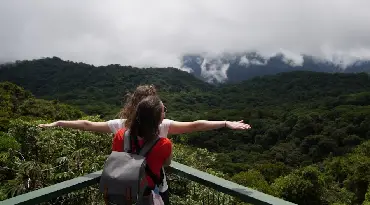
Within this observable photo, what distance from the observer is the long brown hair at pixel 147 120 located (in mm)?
1894

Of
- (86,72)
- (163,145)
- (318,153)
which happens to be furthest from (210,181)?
(86,72)

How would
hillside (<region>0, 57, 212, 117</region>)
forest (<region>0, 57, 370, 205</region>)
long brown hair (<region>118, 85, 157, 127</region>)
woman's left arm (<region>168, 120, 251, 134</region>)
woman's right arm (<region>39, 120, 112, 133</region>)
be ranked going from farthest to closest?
hillside (<region>0, 57, 212, 117</region>) < forest (<region>0, 57, 370, 205</region>) < woman's right arm (<region>39, 120, 112, 133</region>) < woman's left arm (<region>168, 120, 251, 134</region>) < long brown hair (<region>118, 85, 157, 127</region>)

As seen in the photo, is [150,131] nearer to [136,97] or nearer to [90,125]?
[136,97]

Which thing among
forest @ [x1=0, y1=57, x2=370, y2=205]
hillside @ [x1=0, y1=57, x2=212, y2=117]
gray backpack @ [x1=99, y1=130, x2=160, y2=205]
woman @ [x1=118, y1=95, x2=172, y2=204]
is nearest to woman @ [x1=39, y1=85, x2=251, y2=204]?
woman @ [x1=118, y1=95, x2=172, y2=204]

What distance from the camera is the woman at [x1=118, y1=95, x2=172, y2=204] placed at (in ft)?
6.21

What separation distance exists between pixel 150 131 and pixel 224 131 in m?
64.9

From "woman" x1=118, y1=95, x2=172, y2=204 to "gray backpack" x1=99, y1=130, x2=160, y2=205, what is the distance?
0.03 metres

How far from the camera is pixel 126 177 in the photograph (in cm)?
178

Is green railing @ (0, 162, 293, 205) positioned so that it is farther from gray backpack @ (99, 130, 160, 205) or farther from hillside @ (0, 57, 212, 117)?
hillside @ (0, 57, 212, 117)

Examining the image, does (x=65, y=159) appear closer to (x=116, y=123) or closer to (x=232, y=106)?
(x=116, y=123)

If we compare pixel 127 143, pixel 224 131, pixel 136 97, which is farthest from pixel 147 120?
pixel 224 131

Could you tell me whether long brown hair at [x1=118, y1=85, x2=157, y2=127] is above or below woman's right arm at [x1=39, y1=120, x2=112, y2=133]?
above

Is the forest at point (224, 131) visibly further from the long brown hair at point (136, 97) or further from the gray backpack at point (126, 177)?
the gray backpack at point (126, 177)

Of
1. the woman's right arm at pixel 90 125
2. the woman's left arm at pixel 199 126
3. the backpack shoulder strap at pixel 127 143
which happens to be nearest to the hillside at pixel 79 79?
the woman's right arm at pixel 90 125
